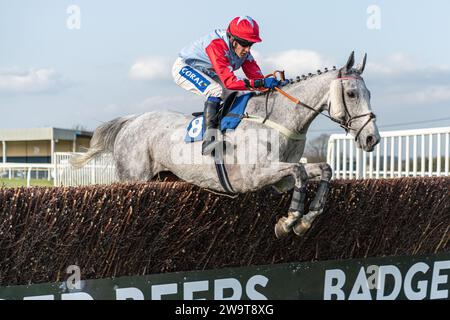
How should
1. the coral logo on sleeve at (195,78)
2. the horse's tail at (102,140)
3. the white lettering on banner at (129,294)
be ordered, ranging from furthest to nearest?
the horse's tail at (102,140) → the coral logo on sleeve at (195,78) → the white lettering on banner at (129,294)

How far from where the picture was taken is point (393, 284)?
450 centimetres

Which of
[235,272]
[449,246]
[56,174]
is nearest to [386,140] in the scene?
[449,246]

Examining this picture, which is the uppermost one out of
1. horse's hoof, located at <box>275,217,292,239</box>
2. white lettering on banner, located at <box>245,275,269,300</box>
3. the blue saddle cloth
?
the blue saddle cloth

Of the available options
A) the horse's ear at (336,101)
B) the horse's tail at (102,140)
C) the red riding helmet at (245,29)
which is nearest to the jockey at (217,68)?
the red riding helmet at (245,29)

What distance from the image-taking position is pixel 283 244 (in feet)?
13.8

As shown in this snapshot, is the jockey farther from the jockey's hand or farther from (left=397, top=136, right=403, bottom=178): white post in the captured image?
(left=397, top=136, right=403, bottom=178): white post

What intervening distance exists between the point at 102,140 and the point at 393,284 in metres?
3.26

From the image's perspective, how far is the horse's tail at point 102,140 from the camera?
217 inches

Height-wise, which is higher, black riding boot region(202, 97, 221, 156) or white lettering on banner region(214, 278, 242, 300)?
black riding boot region(202, 97, 221, 156)

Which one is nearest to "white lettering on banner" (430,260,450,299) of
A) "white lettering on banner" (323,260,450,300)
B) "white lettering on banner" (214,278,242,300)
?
"white lettering on banner" (323,260,450,300)

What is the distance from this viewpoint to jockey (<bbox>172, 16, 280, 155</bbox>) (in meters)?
3.86

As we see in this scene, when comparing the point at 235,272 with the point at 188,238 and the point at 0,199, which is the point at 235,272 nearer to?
the point at 188,238

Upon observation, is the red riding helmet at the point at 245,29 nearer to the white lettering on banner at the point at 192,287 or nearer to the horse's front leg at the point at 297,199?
the horse's front leg at the point at 297,199

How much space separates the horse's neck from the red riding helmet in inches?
18.9
